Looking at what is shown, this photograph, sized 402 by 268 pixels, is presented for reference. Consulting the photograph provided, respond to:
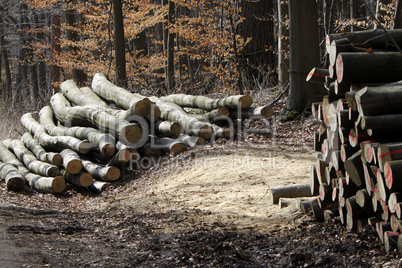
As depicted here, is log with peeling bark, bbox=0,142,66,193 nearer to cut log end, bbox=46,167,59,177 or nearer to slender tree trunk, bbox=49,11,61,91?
cut log end, bbox=46,167,59,177

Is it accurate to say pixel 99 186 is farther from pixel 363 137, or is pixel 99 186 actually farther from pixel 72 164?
pixel 363 137

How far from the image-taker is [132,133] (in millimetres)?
9648

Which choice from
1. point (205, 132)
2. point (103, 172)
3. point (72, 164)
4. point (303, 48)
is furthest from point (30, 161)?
point (303, 48)

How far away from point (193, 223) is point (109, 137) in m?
4.61

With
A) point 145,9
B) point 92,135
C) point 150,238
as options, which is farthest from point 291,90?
point 145,9

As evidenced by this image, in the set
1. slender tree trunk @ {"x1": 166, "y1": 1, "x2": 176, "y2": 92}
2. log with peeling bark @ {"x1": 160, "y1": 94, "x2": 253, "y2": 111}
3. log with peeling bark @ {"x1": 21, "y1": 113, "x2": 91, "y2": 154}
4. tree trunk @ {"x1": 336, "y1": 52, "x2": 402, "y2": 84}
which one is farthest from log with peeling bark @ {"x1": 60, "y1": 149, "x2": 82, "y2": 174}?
slender tree trunk @ {"x1": 166, "y1": 1, "x2": 176, "y2": 92}

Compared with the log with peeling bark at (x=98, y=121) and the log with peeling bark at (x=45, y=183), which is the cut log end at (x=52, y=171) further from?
the log with peeling bark at (x=98, y=121)

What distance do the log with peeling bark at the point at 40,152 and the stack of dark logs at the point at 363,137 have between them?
629 cm

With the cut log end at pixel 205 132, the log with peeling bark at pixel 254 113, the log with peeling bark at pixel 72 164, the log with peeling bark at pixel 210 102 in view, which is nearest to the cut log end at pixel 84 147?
the log with peeling bark at pixel 72 164

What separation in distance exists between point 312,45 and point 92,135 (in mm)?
5609

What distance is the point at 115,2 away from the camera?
15805mm

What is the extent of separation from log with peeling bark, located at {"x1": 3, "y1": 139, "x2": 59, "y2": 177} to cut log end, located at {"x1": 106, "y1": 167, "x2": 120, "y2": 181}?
108cm

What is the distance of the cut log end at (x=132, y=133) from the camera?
9.53 m

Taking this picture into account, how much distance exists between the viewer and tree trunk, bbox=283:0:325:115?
35.7 feet
